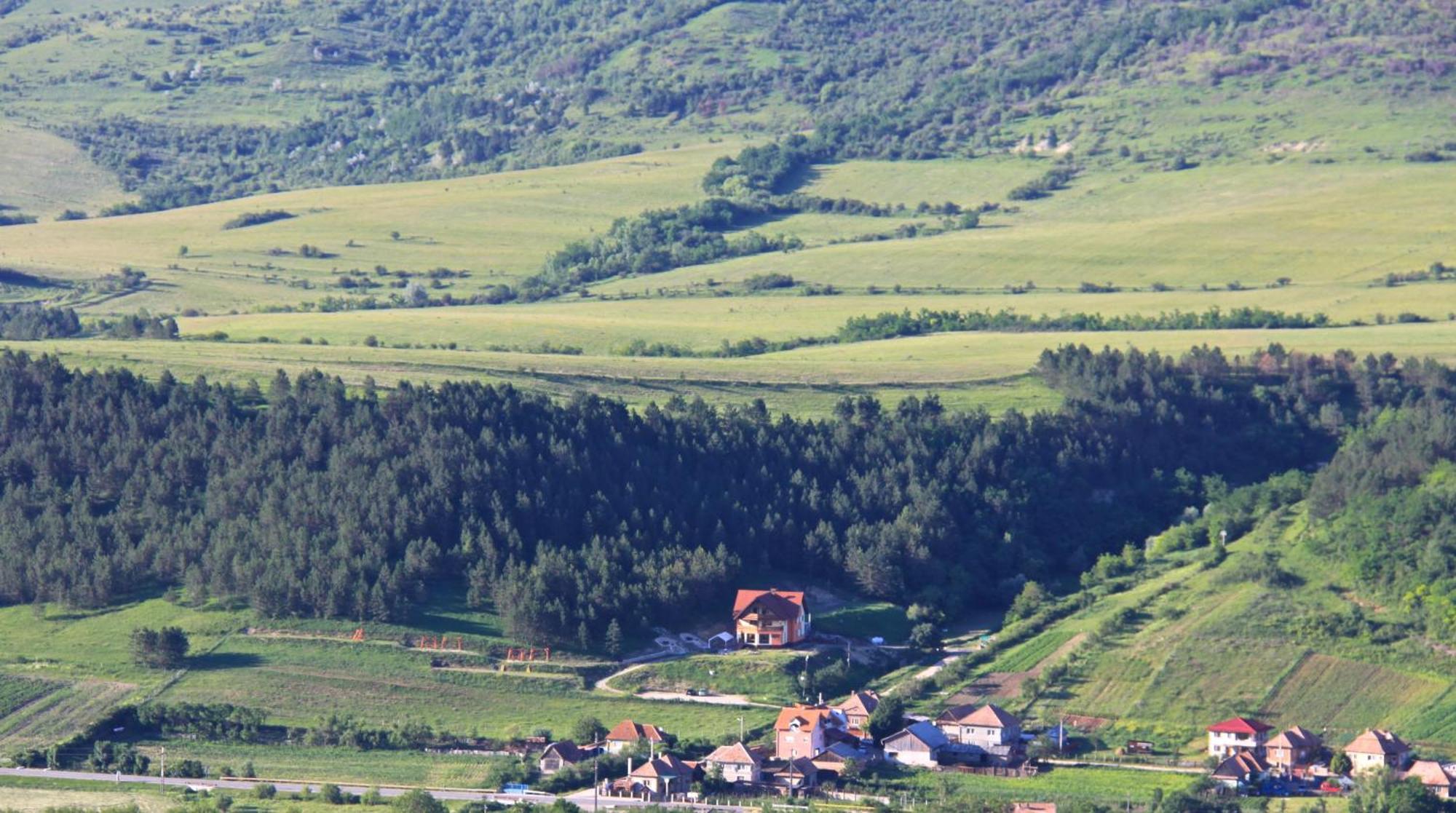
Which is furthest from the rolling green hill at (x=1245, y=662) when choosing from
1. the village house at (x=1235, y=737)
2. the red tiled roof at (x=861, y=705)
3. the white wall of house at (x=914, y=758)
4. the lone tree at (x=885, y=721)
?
the white wall of house at (x=914, y=758)

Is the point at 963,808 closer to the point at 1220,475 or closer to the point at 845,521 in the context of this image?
the point at 845,521

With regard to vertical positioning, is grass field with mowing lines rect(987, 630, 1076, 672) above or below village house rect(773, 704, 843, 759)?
below

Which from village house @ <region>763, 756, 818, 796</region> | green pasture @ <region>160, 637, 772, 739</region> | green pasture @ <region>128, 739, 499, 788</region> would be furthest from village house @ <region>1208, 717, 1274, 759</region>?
green pasture @ <region>128, 739, 499, 788</region>

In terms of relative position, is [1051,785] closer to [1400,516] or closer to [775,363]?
[1400,516]

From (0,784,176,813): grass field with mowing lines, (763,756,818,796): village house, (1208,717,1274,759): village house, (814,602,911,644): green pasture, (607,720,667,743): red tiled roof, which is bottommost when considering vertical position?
(814,602,911,644): green pasture

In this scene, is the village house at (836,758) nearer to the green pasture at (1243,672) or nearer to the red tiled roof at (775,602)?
the green pasture at (1243,672)

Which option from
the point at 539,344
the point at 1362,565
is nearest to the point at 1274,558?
the point at 1362,565

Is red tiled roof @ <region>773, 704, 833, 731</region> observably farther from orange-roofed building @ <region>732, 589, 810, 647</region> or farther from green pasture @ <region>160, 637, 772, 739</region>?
orange-roofed building @ <region>732, 589, 810, 647</region>
